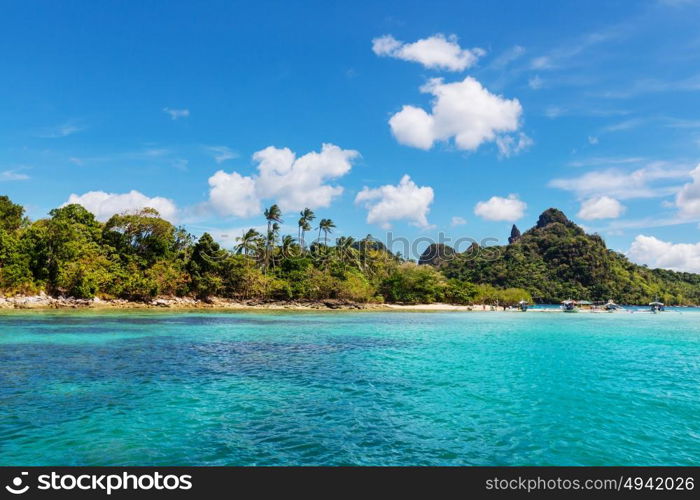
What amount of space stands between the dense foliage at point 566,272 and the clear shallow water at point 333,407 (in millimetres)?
134351

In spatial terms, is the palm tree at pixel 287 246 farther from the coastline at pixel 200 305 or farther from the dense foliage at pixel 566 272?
the dense foliage at pixel 566 272

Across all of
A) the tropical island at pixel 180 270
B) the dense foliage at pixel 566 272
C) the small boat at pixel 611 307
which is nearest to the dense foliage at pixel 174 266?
the tropical island at pixel 180 270

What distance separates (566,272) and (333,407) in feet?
543

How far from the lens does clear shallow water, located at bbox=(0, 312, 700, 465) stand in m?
9.28

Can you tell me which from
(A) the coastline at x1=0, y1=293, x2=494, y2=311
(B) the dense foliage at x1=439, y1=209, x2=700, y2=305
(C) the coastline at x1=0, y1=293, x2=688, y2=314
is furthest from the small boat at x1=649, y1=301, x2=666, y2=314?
(A) the coastline at x1=0, y1=293, x2=494, y2=311

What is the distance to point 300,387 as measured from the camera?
15.3 metres

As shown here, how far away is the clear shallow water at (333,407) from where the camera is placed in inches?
365

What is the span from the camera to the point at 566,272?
156m

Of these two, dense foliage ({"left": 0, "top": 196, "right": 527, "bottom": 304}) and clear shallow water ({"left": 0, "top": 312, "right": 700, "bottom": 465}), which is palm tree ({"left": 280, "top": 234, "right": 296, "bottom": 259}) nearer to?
dense foliage ({"left": 0, "top": 196, "right": 527, "bottom": 304})

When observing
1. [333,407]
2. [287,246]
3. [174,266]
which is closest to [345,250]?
[287,246]

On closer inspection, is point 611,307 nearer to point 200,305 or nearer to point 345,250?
point 345,250

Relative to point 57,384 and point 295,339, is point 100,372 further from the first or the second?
point 295,339
